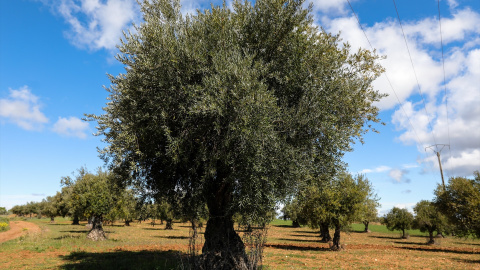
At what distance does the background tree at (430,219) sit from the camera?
54312mm

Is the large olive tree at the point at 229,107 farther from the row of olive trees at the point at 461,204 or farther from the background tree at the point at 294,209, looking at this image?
the row of olive trees at the point at 461,204

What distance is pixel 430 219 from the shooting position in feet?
182

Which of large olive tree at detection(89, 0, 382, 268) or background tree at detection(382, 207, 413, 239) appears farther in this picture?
background tree at detection(382, 207, 413, 239)

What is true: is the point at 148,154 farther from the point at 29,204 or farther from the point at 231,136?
the point at 29,204

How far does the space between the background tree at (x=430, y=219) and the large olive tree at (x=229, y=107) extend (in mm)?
51837

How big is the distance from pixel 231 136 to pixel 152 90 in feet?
15.4

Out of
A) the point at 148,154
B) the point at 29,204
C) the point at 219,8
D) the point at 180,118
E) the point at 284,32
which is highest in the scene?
the point at 219,8

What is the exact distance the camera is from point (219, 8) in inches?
587

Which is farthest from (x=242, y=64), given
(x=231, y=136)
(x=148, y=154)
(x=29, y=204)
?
(x=29, y=204)

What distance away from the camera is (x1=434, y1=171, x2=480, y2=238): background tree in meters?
35.6

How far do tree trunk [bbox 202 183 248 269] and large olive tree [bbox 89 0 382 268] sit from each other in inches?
2.3

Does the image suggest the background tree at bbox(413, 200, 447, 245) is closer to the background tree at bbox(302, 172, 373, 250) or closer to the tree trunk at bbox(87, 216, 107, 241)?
the background tree at bbox(302, 172, 373, 250)

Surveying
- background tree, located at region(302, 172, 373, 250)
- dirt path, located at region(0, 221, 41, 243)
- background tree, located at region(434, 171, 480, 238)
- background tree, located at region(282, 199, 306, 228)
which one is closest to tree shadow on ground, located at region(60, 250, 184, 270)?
background tree, located at region(282, 199, 306, 228)

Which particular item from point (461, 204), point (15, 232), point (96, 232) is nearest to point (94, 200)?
point (96, 232)
